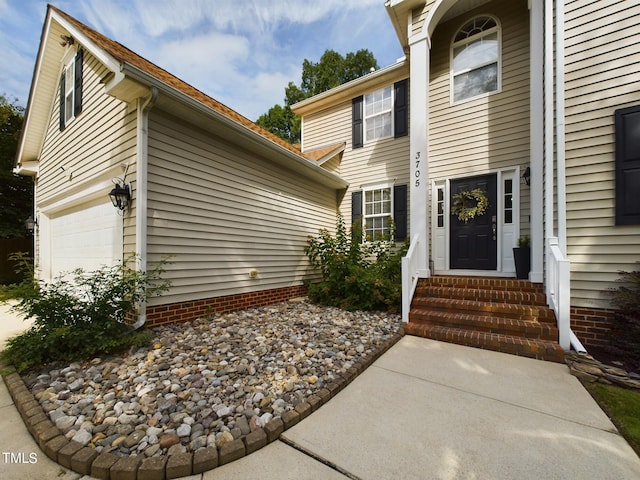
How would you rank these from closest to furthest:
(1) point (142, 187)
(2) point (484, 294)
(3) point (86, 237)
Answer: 1. (1) point (142, 187)
2. (2) point (484, 294)
3. (3) point (86, 237)

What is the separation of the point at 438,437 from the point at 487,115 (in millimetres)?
5723

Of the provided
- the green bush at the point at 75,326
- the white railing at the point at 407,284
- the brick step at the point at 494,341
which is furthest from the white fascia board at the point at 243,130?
the brick step at the point at 494,341

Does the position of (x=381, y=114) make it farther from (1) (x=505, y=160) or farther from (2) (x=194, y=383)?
(2) (x=194, y=383)

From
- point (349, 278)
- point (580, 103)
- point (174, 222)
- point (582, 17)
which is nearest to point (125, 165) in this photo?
point (174, 222)

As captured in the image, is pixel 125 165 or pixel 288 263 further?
pixel 288 263

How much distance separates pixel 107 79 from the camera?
13.6 feet

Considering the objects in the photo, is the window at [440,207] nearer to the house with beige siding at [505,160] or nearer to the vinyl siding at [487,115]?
the house with beige siding at [505,160]

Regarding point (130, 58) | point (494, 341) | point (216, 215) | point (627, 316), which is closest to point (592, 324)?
point (627, 316)

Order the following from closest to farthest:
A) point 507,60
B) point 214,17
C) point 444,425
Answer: point 444,425 → point 507,60 → point 214,17

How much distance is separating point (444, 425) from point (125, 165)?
15.4 feet

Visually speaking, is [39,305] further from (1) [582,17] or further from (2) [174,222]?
(1) [582,17]

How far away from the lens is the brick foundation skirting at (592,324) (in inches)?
136

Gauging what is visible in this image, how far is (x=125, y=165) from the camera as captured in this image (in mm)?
3707

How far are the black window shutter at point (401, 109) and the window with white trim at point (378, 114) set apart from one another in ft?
0.52
